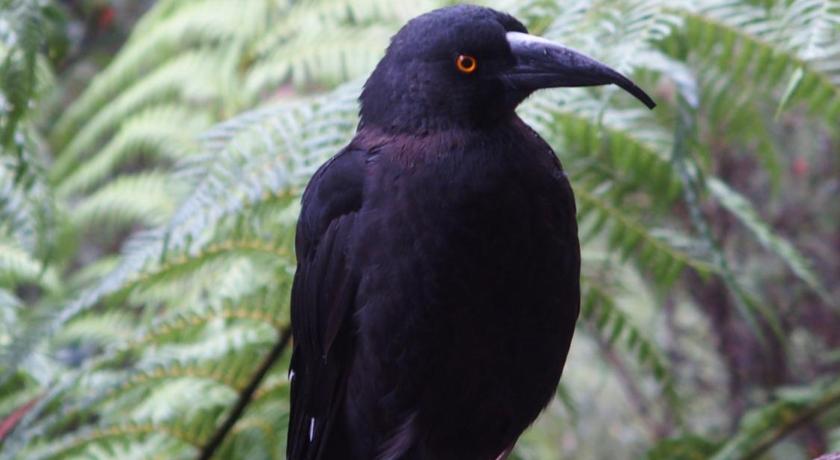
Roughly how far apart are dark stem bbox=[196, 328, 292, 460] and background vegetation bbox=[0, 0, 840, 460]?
16 mm

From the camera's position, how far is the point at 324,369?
1.81 meters

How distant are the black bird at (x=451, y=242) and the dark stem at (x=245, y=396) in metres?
0.55

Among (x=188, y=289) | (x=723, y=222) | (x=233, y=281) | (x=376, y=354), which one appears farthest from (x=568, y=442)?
(x=376, y=354)

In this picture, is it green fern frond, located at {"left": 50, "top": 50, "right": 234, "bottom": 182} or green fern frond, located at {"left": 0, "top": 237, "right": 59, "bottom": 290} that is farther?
green fern frond, located at {"left": 50, "top": 50, "right": 234, "bottom": 182}

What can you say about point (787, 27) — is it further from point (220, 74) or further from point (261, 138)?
point (220, 74)

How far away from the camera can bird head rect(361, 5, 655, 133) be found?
1632 millimetres

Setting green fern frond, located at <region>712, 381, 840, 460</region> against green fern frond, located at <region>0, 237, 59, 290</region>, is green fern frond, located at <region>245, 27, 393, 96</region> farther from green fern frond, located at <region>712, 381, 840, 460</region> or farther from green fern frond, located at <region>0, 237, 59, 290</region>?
green fern frond, located at <region>712, 381, 840, 460</region>

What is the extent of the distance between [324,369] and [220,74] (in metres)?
1.63

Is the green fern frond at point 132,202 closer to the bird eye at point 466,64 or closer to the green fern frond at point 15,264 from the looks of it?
the green fern frond at point 15,264

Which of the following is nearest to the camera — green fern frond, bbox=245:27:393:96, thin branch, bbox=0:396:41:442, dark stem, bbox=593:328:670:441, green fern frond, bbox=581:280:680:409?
thin branch, bbox=0:396:41:442

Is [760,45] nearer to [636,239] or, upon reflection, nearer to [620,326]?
[636,239]

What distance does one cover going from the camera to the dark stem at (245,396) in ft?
7.54

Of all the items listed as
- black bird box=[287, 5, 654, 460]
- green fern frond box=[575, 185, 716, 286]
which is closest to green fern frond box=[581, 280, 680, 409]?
green fern frond box=[575, 185, 716, 286]

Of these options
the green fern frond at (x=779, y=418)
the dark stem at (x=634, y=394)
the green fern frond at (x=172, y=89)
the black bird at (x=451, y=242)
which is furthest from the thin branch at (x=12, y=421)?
the dark stem at (x=634, y=394)
